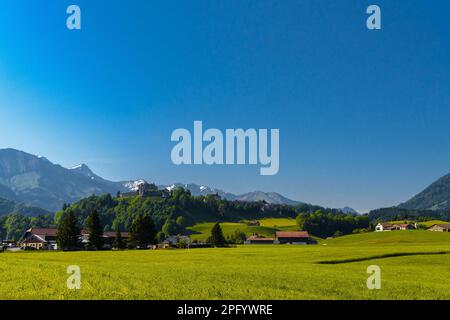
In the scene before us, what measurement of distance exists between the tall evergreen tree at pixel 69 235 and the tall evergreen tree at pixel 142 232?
2312 centimetres

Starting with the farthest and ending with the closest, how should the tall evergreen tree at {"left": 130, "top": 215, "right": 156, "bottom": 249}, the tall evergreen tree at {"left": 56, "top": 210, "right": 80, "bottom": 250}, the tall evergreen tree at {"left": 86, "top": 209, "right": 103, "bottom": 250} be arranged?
the tall evergreen tree at {"left": 130, "top": 215, "right": 156, "bottom": 249}, the tall evergreen tree at {"left": 86, "top": 209, "right": 103, "bottom": 250}, the tall evergreen tree at {"left": 56, "top": 210, "right": 80, "bottom": 250}

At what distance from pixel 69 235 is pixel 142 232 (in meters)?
27.6

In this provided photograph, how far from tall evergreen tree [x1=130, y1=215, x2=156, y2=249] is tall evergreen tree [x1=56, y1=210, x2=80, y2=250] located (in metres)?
23.1

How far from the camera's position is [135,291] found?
1273 inches

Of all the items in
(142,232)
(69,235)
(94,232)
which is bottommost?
(142,232)

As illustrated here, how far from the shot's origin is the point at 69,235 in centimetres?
14288

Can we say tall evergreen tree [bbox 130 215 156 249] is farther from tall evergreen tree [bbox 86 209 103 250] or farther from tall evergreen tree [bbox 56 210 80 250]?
tall evergreen tree [bbox 56 210 80 250]

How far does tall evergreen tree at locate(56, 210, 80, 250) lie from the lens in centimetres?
14238

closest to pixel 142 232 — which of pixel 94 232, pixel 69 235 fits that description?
pixel 94 232

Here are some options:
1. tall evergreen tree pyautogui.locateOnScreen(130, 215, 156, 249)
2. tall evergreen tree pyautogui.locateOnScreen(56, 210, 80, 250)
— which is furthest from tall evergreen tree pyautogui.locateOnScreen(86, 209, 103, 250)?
tall evergreen tree pyautogui.locateOnScreen(130, 215, 156, 249)

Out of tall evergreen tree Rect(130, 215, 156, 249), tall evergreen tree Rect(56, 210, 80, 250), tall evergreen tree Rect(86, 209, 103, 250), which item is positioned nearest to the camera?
tall evergreen tree Rect(56, 210, 80, 250)

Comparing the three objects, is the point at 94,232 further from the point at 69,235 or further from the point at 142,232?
the point at 142,232
